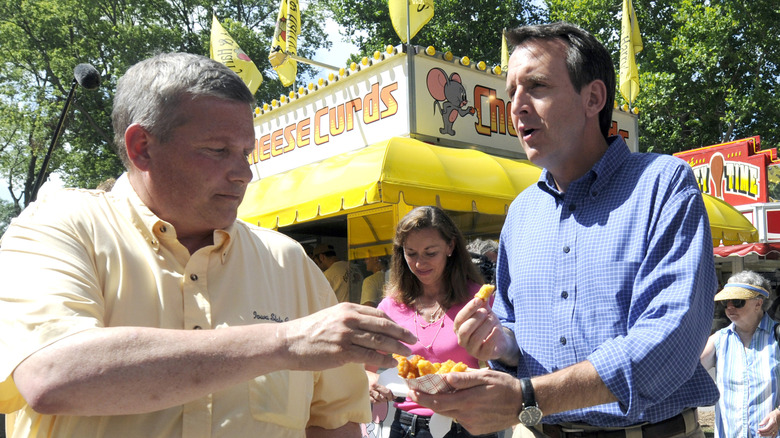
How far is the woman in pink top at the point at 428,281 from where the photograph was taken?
3.41 m

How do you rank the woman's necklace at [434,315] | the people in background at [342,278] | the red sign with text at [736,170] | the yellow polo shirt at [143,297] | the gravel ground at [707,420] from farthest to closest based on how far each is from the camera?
the red sign with text at [736,170] < the people in background at [342,278] < the gravel ground at [707,420] < the woman's necklace at [434,315] < the yellow polo shirt at [143,297]

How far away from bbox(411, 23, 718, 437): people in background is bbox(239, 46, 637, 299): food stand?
3347 millimetres

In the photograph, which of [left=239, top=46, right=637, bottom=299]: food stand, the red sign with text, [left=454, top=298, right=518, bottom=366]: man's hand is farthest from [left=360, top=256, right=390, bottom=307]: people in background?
the red sign with text

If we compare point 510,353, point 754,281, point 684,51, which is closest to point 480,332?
point 510,353

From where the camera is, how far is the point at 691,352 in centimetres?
168

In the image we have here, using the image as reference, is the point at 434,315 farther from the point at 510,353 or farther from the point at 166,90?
the point at 166,90

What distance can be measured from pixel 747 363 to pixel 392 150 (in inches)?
134

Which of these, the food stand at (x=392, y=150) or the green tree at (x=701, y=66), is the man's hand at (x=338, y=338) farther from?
the green tree at (x=701, y=66)

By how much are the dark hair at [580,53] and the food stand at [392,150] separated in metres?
3.36

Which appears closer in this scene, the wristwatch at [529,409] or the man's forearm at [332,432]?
the wristwatch at [529,409]

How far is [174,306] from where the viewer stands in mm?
1399

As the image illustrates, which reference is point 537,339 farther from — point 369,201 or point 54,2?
point 54,2

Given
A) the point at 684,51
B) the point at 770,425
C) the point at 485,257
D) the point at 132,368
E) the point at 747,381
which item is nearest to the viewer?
the point at 132,368

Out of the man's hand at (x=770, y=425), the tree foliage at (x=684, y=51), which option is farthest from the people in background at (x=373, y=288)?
the tree foliage at (x=684, y=51)
